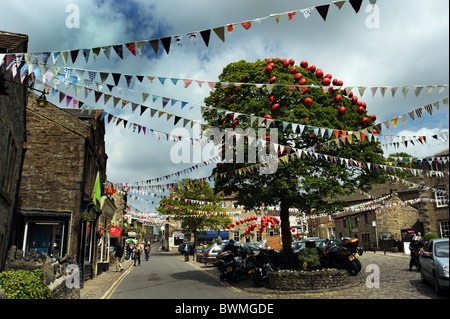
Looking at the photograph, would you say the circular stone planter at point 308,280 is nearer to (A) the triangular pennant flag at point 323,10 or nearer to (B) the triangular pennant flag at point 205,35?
(B) the triangular pennant flag at point 205,35

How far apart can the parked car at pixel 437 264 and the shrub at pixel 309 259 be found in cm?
401

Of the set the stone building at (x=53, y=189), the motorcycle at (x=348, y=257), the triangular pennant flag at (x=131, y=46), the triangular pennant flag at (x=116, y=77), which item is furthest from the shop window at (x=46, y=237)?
the motorcycle at (x=348, y=257)

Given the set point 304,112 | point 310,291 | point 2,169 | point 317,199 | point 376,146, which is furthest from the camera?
point 376,146

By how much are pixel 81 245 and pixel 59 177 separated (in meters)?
3.62

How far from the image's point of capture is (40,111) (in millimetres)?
17281

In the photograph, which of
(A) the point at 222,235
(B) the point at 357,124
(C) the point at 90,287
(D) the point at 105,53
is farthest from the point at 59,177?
(A) the point at 222,235

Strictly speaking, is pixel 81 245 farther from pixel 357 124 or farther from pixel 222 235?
pixel 222 235

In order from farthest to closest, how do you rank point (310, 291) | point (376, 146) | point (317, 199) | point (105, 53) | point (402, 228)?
point (402, 228), point (376, 146), point (317, 199), point (310, 291), point (105, 53)

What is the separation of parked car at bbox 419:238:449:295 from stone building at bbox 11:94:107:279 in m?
14.6

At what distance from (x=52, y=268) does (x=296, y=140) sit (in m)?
10.6

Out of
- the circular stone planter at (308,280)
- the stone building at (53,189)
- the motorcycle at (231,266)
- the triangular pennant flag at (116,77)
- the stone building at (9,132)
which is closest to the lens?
the triangular pennant flag at (116,77)

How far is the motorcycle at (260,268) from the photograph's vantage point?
13797 millimetres

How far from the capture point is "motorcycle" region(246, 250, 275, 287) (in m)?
13.8

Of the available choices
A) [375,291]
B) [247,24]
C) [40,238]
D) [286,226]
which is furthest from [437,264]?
[40,238]
